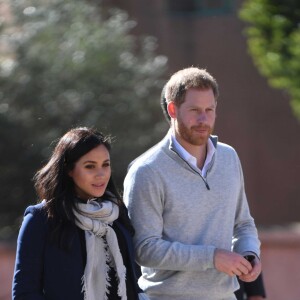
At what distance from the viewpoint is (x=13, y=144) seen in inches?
367

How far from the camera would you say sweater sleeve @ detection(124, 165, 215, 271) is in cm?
442

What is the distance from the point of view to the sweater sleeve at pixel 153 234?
Result: 4422 mm

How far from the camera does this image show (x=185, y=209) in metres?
4.53

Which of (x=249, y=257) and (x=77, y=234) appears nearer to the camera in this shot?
(x=77, y=234)

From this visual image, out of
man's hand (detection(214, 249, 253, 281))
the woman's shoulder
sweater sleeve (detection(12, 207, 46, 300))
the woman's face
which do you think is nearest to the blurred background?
man's hand (detection(214, 249, 253, 281))

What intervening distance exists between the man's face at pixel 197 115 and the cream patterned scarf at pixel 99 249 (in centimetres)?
56

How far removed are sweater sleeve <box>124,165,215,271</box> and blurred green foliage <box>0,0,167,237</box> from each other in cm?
463

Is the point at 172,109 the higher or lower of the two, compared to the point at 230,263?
higher

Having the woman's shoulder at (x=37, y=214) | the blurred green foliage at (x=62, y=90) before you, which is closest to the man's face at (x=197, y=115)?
the woman's shoulder at (x=37, y=214)

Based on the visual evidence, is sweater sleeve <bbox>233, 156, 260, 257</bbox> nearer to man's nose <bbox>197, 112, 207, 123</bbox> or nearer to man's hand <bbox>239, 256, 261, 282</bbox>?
man's hand <bbox>239, 256, 261, 282</bbox>

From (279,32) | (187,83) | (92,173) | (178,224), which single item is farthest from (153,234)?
(279,32)

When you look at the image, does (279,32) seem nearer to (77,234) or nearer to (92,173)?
(92,173)

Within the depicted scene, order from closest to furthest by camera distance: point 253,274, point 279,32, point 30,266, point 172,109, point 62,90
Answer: point 30,266
point 253,274
point 172,109
point 279,32
point 62,90

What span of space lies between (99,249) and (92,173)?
1.09 ft
